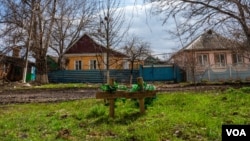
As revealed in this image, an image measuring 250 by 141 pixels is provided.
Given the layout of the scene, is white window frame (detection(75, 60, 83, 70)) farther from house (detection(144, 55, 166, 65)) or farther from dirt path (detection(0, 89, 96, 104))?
dirt path (detection(0, 89, 96, 104))

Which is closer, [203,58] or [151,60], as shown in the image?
[203,58]

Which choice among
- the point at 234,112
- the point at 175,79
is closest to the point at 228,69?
the point at 175,79

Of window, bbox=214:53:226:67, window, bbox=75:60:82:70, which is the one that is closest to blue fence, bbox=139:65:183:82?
window, bbox=214:53:226:67

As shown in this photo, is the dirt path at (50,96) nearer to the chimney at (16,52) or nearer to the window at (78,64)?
the chimney at (16,52)

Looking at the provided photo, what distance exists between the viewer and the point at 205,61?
1451 inches

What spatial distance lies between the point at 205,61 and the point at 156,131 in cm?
3274

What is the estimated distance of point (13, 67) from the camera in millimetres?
34156

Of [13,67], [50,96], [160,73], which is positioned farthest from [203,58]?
[50,96]

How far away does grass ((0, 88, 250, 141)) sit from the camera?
532cm

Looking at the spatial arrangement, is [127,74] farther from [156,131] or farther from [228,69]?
[156,131]

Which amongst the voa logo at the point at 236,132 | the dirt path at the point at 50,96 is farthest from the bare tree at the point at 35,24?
the voa logo at the point at 236,132

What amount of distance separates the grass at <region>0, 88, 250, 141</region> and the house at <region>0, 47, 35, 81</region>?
76.5 feet

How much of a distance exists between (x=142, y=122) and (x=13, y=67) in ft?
101

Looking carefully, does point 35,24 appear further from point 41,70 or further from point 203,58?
point 203,58
